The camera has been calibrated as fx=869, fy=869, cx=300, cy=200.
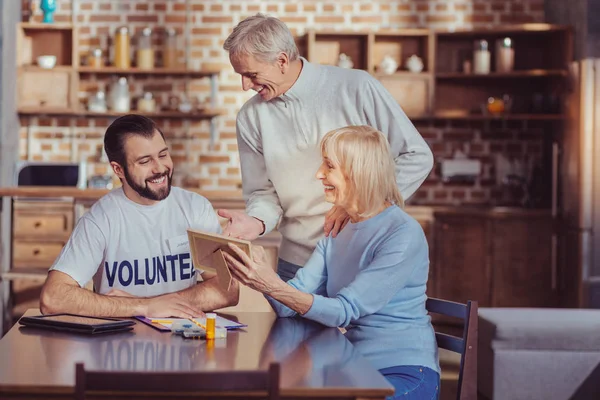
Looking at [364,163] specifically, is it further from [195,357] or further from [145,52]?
[145,52]

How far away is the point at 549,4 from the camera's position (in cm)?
656

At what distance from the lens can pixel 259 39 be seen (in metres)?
2.57

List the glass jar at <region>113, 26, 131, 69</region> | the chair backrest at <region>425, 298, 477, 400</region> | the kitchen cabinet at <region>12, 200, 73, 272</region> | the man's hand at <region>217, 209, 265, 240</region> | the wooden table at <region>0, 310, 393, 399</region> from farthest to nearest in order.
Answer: the glass jar at <region>113, 26, 131, 69</region>, the kitchen cabinet at <region>12, 200, 73, 272</region>, the man's hand at <region>217, 209, 265, 240</region>, the chair backrest at <region>425, 298, 477, 400</region>, the wooden table at <region>0, 310, 393, 399</region>

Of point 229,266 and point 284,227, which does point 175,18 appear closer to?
point 284,227

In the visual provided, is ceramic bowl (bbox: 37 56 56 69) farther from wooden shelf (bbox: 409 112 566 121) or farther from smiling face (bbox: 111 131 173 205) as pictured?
smiling face (bbox: 111 131 173 205)

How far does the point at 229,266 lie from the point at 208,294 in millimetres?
389

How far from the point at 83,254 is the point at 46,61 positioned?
427cm


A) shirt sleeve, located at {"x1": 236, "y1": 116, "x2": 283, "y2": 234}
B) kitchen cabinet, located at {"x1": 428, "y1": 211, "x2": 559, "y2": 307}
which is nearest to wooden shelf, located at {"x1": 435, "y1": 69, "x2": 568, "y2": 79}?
kitchen cabinet, located at {"x1": 428, "y1": 211, "x2": 559, "y2": 307}

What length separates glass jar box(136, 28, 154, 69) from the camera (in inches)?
253

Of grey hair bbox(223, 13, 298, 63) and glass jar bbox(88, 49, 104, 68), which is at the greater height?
glass jar bbox(88, 49, 104, 68)

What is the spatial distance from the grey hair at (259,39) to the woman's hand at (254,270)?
77 cm

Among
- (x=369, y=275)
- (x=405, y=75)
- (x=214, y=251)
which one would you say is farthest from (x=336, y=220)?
(x=405, y=75)

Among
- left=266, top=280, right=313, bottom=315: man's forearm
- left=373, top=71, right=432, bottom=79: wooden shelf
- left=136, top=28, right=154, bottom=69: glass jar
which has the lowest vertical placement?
left=266, top=280, right=313, bottom=315: man's forearm

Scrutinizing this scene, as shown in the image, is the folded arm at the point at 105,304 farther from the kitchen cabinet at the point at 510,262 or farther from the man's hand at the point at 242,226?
the kitchen cabinet at the point at 510,262
